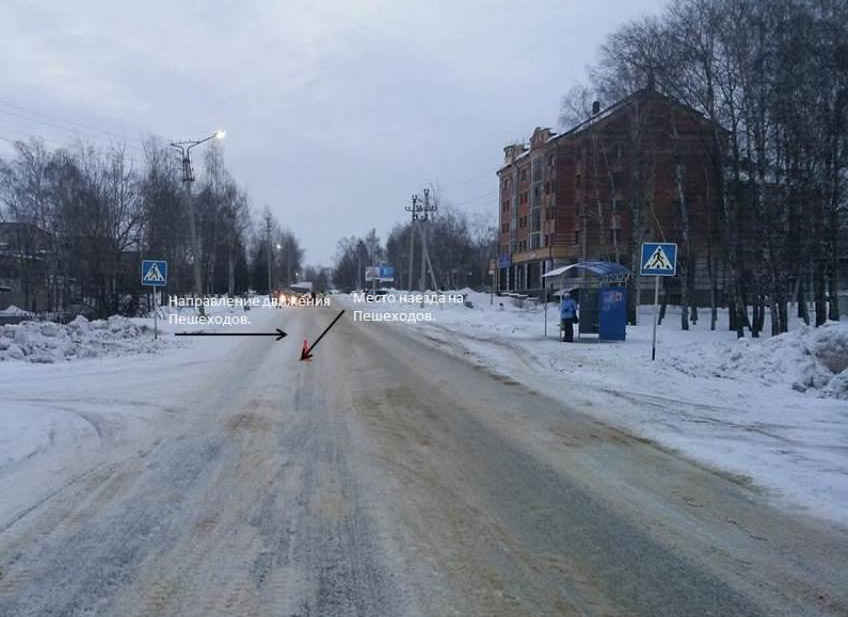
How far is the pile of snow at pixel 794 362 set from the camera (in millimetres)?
12301

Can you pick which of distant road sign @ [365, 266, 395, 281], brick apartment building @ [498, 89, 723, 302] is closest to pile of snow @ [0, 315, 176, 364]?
brick apartment building @ [498, 89, 723, 302]

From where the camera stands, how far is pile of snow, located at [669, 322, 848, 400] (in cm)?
1230

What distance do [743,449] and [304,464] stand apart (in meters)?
5.08

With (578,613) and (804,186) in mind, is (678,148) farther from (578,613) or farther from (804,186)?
(578,613)

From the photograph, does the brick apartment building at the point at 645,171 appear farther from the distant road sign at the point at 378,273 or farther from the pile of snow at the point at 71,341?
the distant road sign at the point at 378,273

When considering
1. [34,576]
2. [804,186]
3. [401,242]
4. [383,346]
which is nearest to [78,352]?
[383,346]

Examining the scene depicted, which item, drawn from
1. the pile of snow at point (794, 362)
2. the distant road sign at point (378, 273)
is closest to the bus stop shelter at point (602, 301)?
the pile of snow at point (794, 362)

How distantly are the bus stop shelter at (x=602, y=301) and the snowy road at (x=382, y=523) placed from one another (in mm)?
13484

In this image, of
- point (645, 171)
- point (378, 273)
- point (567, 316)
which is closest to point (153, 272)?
point (567, 316)

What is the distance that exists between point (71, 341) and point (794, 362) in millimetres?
16703

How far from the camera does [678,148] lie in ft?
91.4

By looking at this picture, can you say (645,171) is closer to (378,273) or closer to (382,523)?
(382,523)

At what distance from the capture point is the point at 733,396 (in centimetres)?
1181

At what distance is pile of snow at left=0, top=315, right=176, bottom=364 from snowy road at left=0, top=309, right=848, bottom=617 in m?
6.33
